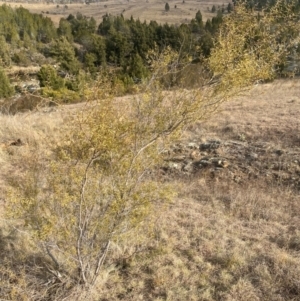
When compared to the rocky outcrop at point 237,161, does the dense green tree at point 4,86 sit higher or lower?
higher

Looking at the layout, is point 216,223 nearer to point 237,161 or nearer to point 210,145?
point 237,161

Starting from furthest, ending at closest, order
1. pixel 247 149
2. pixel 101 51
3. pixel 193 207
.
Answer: pixel 101 51, pixel 247 149, pixel 193 207

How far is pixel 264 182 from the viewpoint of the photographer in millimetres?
6227

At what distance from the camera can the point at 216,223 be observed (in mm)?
5074

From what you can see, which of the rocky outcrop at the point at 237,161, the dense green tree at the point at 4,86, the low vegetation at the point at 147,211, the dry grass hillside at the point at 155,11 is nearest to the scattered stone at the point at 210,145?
the rocky outcrop at the point at 237,161

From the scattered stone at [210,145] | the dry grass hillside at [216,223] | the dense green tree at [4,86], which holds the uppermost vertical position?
the dense green tree at [4,86]

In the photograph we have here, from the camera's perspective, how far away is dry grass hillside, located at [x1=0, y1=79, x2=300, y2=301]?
146 inches

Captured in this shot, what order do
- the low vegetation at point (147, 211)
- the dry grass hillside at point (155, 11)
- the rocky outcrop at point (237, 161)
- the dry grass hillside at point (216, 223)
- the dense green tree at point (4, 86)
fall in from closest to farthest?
the low vegetation at point (147, 211), the dry grass hillside at point (216, 223), the rocky outcrop at point (237, 161), the dense green tree at point (4, 86), the dry grass hillside at point (155, 11)

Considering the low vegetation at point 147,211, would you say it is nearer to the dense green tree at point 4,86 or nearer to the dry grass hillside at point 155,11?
the dense green tree at point 4,86

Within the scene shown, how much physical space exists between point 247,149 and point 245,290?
14.8 feet

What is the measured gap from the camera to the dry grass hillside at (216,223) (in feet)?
12.2

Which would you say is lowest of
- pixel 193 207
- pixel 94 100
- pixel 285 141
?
pixel 193 207

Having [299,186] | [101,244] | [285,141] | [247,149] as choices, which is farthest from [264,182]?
[101,244]

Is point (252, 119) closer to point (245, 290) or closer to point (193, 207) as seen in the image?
point (193, 207)
